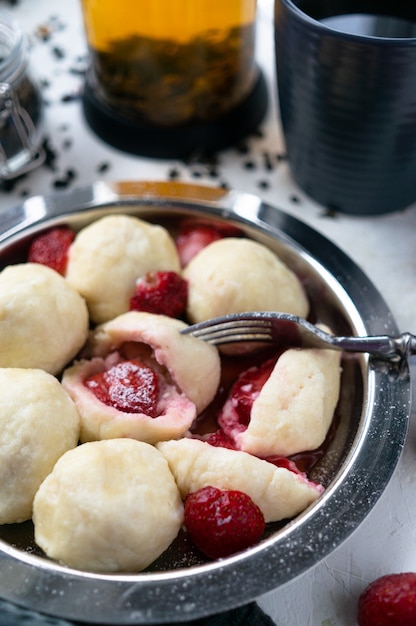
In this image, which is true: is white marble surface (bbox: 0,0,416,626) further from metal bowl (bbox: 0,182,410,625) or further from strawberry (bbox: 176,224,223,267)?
strawberry (bbox: 176,224,223,267)

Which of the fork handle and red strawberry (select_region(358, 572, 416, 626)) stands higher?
the fork handle

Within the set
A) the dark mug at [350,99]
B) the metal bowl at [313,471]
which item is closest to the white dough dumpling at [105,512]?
the metal bowl at [313,471]

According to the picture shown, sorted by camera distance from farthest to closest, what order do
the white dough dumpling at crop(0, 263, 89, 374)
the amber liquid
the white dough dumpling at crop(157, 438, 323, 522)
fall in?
the amber liquid < the white dough dumpling at crop(0, 263, 89, 374) < the white dough dumpling at crop(157, 438, 323, 522)

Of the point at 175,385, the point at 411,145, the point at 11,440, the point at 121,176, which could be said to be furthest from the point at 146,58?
the point at 11,440

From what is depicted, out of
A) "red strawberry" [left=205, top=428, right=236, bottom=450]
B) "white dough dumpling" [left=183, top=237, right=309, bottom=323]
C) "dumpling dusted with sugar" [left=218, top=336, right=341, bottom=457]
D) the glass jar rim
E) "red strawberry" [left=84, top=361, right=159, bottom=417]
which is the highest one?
the glass jar rim

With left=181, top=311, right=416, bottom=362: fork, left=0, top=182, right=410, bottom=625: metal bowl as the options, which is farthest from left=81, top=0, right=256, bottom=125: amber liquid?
left=181, top=311, right=416, bottom=362: fork

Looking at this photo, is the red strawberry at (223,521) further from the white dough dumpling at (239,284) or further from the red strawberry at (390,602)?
the white dough dumpling at (239,284)

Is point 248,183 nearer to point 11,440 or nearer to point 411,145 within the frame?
point 411,145
